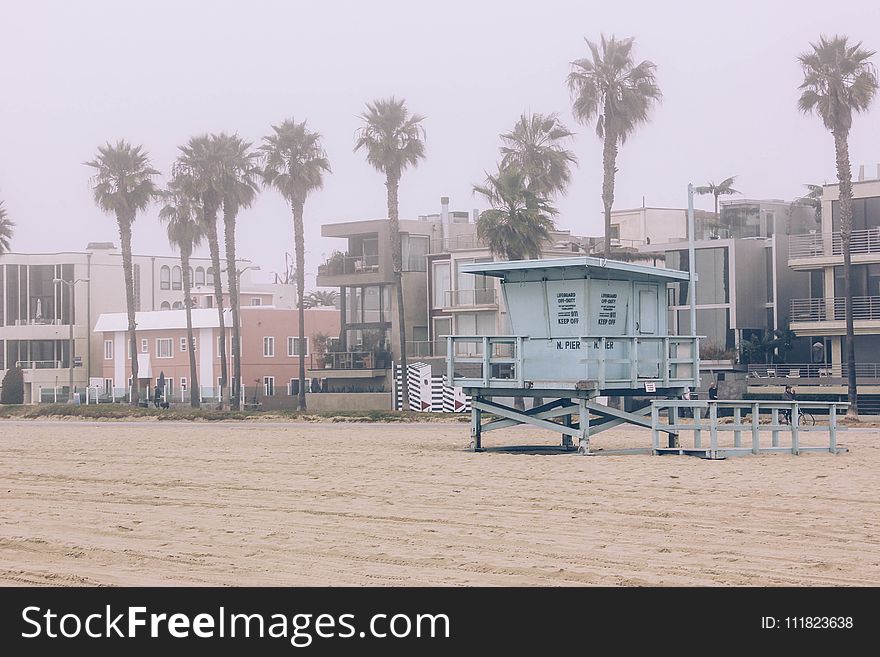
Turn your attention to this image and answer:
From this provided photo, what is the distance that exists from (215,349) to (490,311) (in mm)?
21441

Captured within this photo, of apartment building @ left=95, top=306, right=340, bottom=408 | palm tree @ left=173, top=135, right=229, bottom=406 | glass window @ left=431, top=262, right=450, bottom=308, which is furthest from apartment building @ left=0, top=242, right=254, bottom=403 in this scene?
glass window @ left=431, top=262, right=450, bottom=308

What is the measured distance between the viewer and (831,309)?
54250 millimetres

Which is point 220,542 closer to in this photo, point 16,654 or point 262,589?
point 262,589

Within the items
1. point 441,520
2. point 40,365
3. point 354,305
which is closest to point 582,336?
point 441,520

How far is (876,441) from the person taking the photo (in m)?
28.8

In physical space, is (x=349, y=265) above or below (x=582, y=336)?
above

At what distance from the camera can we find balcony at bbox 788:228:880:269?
52969 mm

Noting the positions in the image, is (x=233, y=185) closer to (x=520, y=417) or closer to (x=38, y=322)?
(x=38, y=322)

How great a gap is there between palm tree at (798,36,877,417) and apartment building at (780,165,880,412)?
15.4ft

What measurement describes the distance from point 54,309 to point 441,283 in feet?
119

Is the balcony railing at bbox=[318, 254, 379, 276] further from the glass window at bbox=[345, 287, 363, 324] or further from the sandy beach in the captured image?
the sandy beach

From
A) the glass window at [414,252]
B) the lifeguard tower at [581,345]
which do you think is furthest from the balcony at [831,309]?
the lifeguard tower at [581,345]

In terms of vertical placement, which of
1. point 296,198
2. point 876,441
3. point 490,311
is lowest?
point 876,441

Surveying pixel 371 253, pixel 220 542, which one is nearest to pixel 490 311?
pixel 371 253
